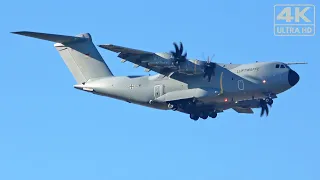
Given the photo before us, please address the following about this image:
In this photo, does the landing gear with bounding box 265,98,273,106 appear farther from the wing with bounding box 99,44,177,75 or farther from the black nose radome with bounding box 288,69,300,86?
the wing with bounding box 99,44,177,75

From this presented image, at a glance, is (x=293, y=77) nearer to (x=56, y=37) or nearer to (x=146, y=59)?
(x=146, y=59)

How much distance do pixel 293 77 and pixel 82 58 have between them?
30.0 feet

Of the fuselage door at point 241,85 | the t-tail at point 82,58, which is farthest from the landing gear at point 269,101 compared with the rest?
the t-tail at point 82,58

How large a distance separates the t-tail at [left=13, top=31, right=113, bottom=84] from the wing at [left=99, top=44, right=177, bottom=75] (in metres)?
3.11

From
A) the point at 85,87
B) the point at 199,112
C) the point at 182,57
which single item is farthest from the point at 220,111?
the point at 85,87

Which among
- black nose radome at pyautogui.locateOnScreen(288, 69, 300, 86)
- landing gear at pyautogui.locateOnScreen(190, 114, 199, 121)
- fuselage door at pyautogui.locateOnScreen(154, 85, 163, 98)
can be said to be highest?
black nose radome at pyautogui.locateOnScreen(288, 69, 300, 86)

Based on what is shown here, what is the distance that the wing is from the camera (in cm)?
3493

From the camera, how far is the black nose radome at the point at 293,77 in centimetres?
3491

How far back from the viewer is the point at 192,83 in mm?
35625

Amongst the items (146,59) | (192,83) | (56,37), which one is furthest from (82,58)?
(192,83)

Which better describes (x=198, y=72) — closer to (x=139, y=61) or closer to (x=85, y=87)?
(x=139, y=61)

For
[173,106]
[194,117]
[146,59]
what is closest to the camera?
[146,59]

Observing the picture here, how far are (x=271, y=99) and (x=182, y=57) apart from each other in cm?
382

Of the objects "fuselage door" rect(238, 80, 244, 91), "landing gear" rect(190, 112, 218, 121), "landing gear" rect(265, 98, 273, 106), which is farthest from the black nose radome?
"landing gear" rect(190, 112, 218, 121)
